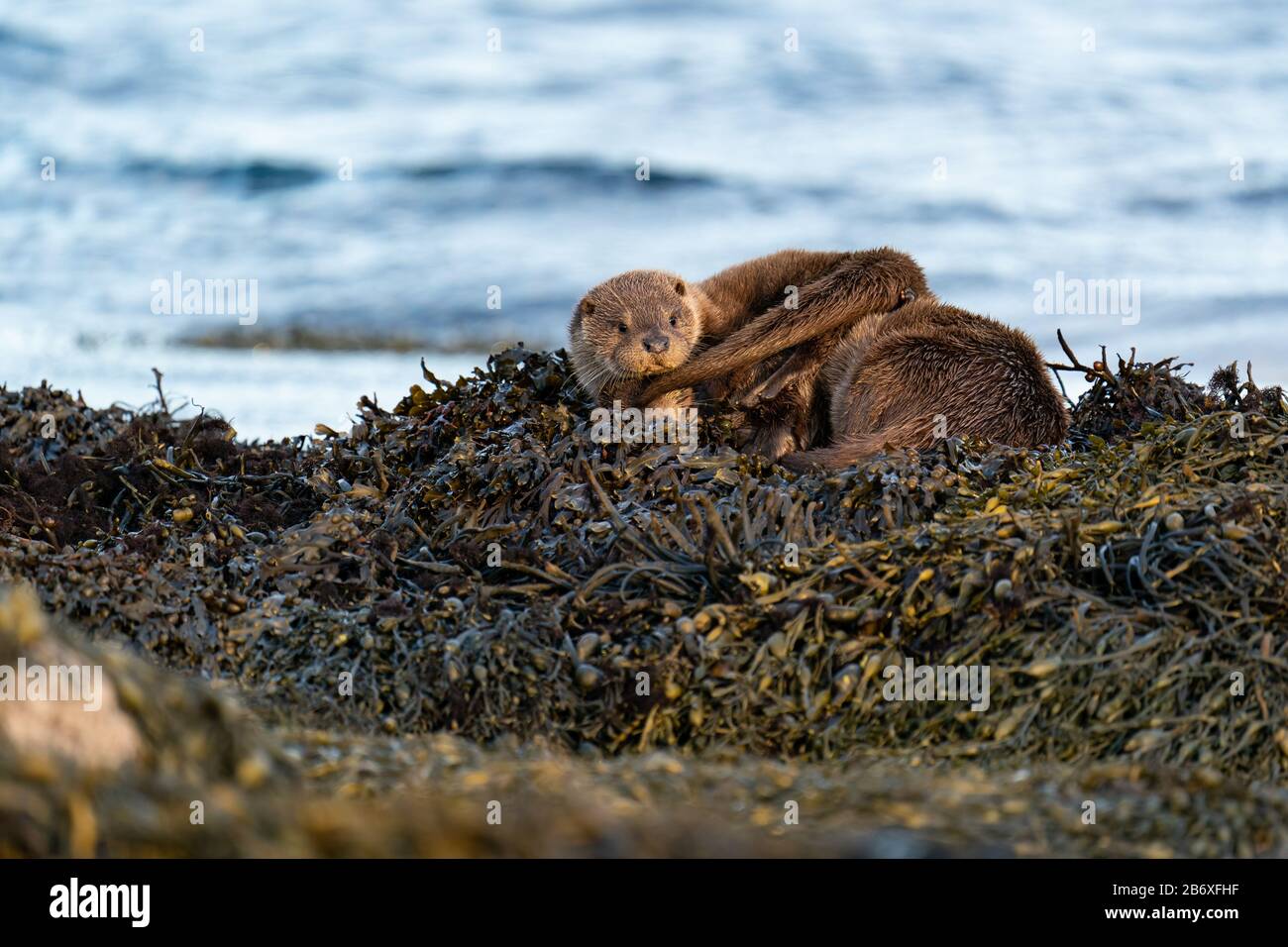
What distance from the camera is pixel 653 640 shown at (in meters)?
4.12

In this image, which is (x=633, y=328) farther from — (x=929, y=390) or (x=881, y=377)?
(x=929, y=390)

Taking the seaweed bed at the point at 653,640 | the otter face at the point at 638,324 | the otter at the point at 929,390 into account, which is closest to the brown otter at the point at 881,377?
the otter at the point at 929,390

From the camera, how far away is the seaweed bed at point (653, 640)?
95.7 inches

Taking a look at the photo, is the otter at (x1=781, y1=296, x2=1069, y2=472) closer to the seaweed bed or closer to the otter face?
the seaweed bed

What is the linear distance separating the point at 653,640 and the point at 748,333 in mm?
1916

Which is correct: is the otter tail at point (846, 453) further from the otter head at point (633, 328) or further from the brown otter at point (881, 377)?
the otter head at point (633, 328)

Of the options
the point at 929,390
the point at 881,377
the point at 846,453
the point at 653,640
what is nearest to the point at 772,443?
the point at 846,453

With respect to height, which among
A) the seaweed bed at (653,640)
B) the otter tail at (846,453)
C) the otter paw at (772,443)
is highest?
the otter paw at (772,443)

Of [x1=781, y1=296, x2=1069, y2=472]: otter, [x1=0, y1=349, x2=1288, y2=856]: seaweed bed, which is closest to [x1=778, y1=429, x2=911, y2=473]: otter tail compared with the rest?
[x1=781, y1=296, x2=1069, y2=472]: otter

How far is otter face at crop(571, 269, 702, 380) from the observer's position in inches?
219

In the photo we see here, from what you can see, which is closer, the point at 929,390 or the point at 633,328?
the point at 929,390

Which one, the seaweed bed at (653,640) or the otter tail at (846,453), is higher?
the otter tail at (846,453)
